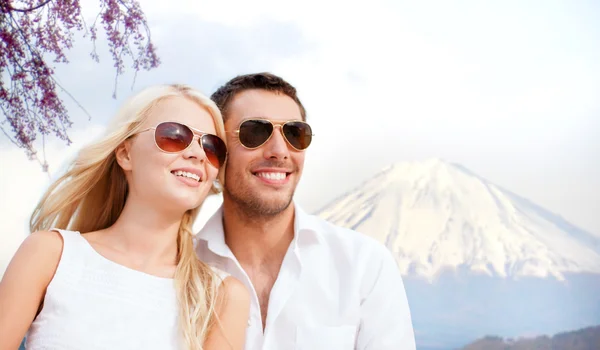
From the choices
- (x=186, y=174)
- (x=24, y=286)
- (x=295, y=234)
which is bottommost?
(x=24, y=286)

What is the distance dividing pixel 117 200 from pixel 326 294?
0.79 meters

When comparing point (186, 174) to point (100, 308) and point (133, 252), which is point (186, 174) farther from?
point (100, 308)

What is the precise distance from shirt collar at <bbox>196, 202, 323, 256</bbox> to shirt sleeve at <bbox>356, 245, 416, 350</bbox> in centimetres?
24

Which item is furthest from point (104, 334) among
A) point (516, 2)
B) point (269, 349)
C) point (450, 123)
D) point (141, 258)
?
point (516, 2)

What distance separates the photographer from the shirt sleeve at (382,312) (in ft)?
6.91

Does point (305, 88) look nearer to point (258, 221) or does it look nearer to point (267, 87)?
point (267, 87)

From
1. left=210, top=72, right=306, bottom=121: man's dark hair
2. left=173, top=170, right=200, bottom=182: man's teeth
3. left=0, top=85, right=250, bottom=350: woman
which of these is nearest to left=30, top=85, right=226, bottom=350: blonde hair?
left=0, top=85, right=250, bottom=350: woman

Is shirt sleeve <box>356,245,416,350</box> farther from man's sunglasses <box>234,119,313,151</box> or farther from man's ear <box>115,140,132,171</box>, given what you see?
man's ear <box>115,140,132,171</box>

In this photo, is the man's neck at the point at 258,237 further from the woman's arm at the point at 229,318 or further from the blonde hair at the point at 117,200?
the woman's arm at the point at 229,318

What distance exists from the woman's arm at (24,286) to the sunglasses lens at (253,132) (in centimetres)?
78

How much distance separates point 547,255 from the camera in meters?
3.67

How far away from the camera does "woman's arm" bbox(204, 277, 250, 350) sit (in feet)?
5.52

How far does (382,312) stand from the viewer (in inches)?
84.1

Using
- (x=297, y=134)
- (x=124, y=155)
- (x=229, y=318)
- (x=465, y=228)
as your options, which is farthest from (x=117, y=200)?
(x=465, y=228)
